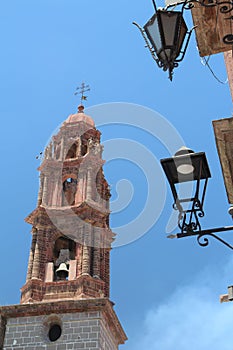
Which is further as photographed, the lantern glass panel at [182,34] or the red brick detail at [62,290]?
the red brick detail at [62,290]

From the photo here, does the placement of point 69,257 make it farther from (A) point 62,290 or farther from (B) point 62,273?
(A) point 62,290

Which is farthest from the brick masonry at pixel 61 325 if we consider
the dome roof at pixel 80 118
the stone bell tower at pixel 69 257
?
the dome roof at pixel 80 118

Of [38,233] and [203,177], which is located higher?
[38,233]

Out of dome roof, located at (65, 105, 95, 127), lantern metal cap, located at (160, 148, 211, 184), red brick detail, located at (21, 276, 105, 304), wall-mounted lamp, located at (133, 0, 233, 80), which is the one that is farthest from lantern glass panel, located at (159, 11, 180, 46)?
dome roof, located at (65, 105, 95, 127)

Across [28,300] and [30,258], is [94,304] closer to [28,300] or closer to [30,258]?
[28,300]

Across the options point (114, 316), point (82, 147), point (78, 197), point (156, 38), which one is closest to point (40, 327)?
point (114, 316)

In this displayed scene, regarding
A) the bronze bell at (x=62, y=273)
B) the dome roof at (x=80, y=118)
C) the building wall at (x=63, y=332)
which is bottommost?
the building wall at (x=63, y=332)

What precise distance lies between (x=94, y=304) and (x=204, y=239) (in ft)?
38.3

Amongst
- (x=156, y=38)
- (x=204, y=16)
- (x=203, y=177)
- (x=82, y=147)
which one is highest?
(x=82, y=147)

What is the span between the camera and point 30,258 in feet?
60.5

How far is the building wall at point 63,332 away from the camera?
1565cm

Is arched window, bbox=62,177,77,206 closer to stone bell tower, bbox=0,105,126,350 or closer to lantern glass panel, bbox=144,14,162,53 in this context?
stone bell tower, bbox=0,105,126,350

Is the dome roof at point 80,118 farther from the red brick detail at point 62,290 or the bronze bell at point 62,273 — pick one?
the red brick detail at point 62,290

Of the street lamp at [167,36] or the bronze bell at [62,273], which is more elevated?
the bronze bell at [62,273]
